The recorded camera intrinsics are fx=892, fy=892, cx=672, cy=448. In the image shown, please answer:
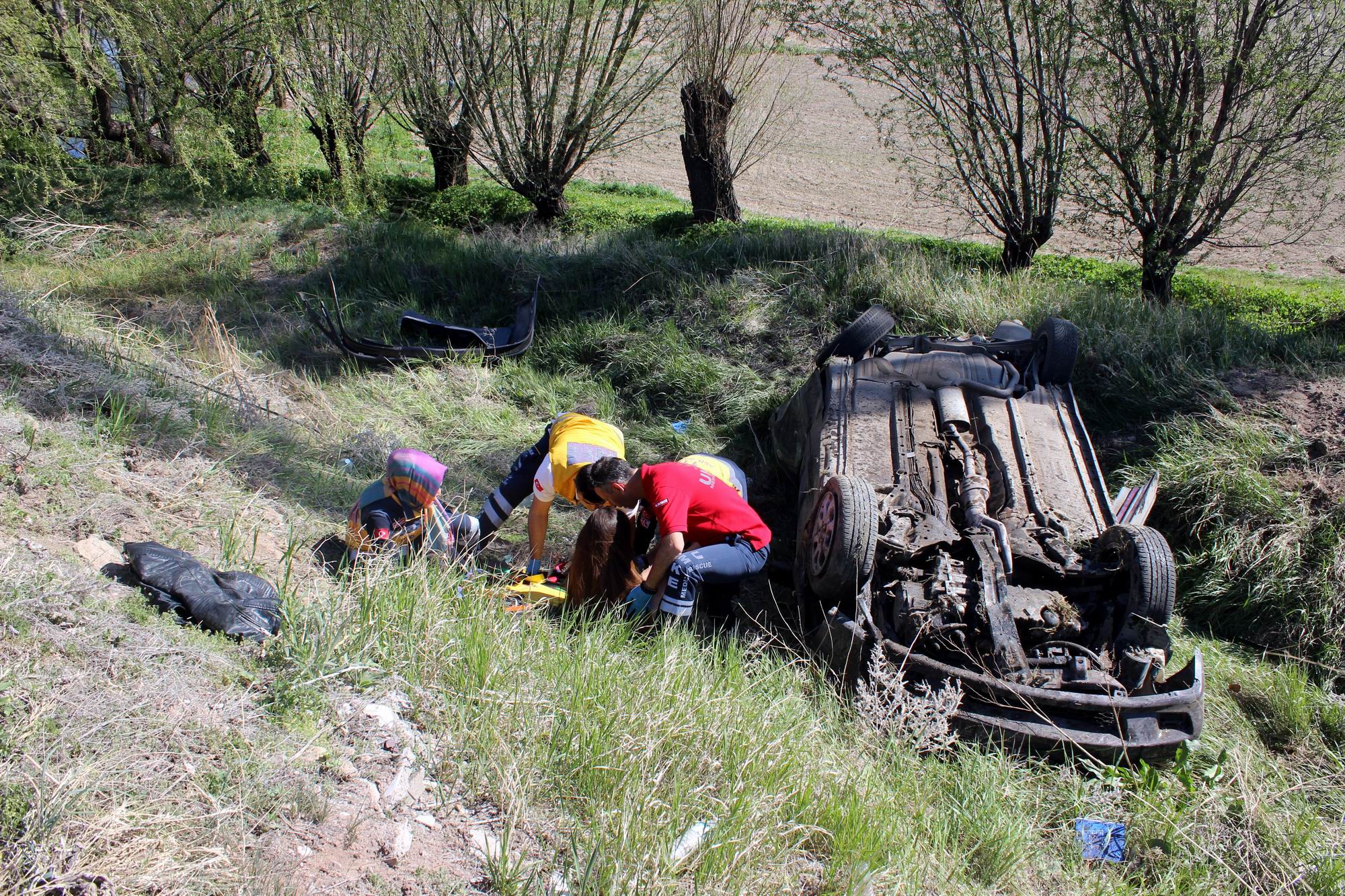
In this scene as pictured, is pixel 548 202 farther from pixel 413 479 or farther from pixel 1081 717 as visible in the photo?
pixel 1081 717

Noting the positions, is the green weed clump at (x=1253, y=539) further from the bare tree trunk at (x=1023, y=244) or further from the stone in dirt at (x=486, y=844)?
the stone in dirt at (x=486, y=844)

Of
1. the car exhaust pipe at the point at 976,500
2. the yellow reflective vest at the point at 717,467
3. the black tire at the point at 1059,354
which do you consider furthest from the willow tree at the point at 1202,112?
the yellow reflective vest at the point at 717,467

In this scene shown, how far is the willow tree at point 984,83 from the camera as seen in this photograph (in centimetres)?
849

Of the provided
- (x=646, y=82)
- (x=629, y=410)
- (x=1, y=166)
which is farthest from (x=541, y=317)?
(x=1, y=166)

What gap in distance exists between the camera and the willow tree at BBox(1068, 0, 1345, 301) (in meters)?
7.50

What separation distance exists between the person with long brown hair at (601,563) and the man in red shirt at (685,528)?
0.09 m

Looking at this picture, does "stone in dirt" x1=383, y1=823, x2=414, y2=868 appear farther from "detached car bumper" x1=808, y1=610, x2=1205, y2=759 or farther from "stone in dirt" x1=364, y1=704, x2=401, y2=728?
"detached car bumper" x1=808, y1=610, x2=1205, y2=759

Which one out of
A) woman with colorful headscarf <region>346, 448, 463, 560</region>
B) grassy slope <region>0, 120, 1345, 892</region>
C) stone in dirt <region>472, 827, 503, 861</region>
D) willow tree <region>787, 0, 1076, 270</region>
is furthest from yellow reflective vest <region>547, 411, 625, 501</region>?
willow tree <region>787, 0, 1076, 270</region>

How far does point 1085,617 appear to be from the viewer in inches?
168

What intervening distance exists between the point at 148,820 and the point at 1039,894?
109 inches

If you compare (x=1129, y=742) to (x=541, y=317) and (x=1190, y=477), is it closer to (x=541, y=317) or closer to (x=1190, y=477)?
(x=1190, y=477)

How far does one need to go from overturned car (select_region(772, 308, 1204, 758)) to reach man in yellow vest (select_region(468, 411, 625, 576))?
50.6 inches

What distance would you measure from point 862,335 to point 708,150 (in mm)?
5901

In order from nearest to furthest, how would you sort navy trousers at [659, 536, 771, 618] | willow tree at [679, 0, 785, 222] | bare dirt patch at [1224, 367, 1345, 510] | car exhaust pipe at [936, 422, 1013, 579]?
car exhaust pipe at [936, 422, 1013, 579] < navy trousers at [659, 536, 771, 618] < bare dirt patch at [1224, 367, 1345, 510] < willow tree at [679, 0, 785, 222]
